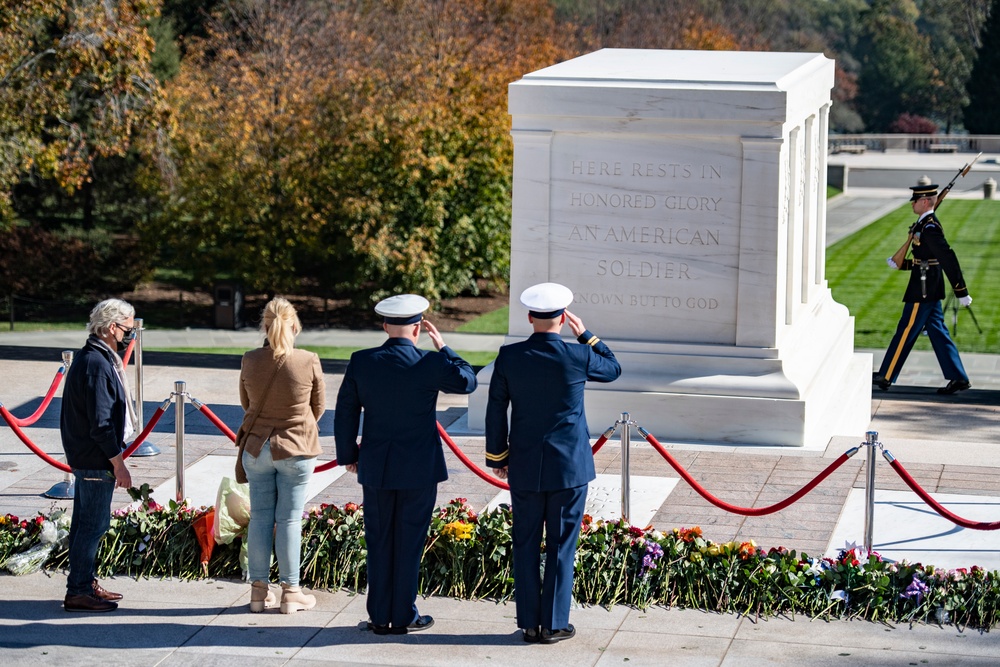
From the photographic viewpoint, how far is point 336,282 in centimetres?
2775

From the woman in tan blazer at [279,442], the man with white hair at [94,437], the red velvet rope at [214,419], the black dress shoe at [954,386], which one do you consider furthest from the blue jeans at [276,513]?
the black dress shoe at [954,386]

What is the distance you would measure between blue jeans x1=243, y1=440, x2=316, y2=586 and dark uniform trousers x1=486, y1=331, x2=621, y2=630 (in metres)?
0.99

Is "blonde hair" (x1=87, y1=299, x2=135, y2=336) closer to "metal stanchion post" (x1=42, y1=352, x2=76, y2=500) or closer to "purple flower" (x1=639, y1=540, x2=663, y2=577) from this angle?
"metal stanchion post" (x1=42, y1=352, x2=76, y2=500)

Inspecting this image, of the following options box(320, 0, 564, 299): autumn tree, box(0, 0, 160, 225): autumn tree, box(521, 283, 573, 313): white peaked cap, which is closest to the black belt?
Answer: box(521, 283, 573, 313): white peaked cap

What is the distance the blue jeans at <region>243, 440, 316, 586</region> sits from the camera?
22.1 feet

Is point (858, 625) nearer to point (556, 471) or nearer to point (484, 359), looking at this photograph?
point (556, 471)

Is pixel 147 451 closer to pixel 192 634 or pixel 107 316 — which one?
pixel 107 316

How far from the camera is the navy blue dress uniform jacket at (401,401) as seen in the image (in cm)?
642

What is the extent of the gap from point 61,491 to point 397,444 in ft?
11.0

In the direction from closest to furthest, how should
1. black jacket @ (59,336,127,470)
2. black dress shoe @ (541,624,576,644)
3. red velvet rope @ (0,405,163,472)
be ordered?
black dress shoe @ (541,624,576,644)
black jacket @ (59,336,127,470)
red velvet rope @ (0,405,163,472)

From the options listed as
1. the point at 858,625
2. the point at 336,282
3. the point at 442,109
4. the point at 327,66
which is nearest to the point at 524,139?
the point at 858,625

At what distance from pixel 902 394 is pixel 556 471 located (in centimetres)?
753

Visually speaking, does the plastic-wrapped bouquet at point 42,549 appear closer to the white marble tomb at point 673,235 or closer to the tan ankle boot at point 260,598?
the tan ankle boot at point 260,598

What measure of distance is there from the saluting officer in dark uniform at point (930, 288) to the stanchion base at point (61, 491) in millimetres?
7345
